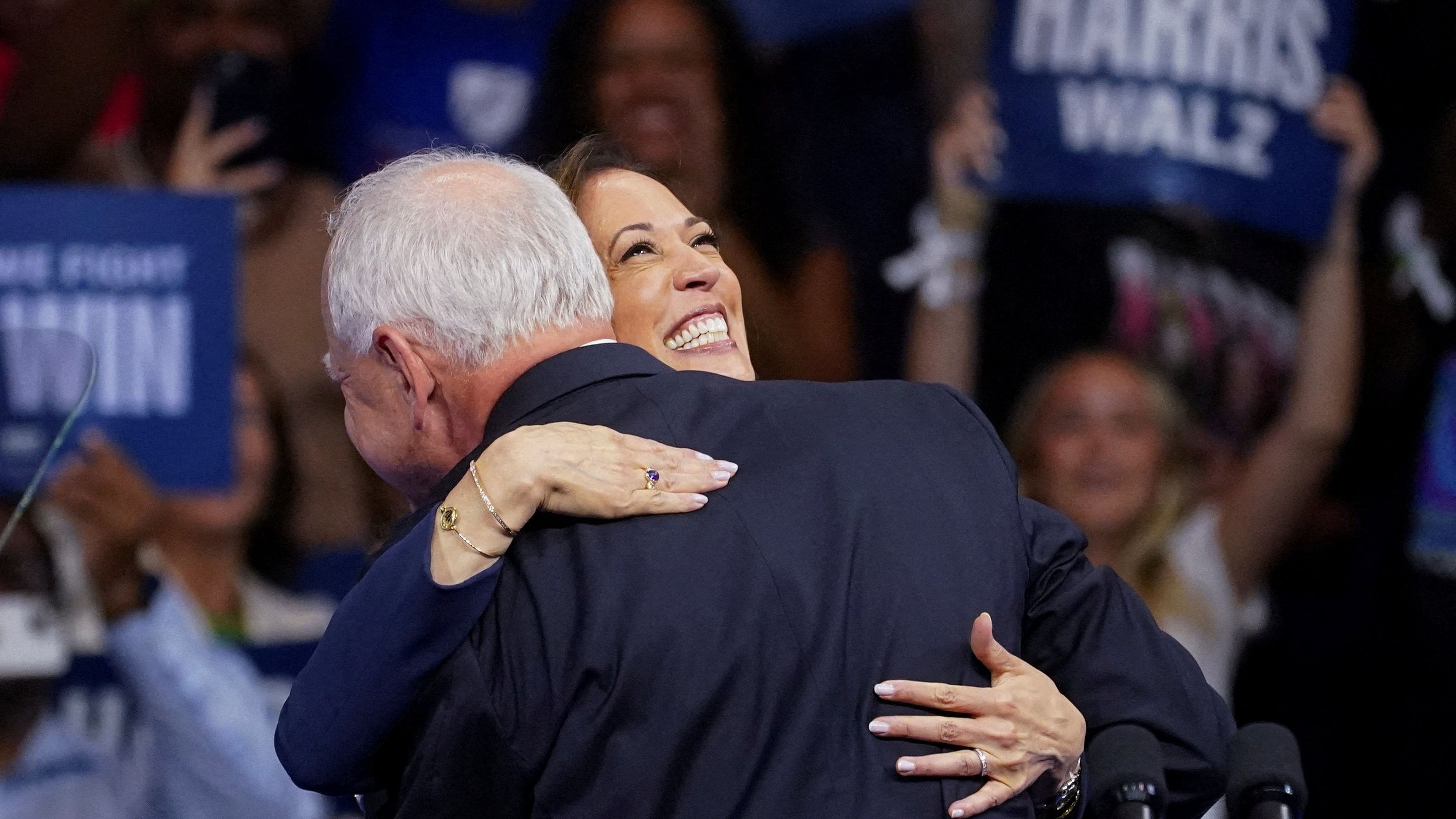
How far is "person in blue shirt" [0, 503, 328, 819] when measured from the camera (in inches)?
129

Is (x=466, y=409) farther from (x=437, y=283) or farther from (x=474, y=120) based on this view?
(x=474, y=120)

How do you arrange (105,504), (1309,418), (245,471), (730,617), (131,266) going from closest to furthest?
1. (730,617)
2. (105,504)
3. (131,266)
4. (245,471)
5. (1309,418)

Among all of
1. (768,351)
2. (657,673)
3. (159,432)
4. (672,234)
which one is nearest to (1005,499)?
(657,673)

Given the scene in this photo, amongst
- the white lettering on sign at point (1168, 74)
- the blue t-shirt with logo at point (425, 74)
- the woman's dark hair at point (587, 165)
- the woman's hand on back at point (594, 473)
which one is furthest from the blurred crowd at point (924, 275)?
the woman's hand on back at point (594, 473)

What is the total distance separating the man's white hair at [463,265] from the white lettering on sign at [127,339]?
2382 mm

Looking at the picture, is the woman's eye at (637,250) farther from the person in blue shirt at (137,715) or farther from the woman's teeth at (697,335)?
the person in blue shirt at (137,715)

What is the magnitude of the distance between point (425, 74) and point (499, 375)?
2.67m

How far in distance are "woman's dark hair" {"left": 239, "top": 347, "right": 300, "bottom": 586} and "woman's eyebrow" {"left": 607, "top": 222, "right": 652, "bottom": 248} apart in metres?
2.21

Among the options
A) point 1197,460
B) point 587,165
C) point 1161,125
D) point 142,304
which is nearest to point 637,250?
point 587,165

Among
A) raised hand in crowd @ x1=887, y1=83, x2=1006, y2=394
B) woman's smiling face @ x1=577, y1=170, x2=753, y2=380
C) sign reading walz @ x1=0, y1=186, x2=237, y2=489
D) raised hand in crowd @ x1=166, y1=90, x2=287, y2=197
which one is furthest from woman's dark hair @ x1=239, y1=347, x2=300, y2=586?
woman's smiling face @ x1=577, y1=170, x2=753, y2=380

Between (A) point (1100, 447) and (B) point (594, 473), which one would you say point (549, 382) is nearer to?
(B) point (594, 473)

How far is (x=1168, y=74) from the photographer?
400cm

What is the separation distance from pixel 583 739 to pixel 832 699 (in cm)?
21

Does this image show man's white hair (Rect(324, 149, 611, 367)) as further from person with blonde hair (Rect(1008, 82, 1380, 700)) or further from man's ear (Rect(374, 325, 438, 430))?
person with blonde hair (Rect(1008, 82, 1380, 700))
